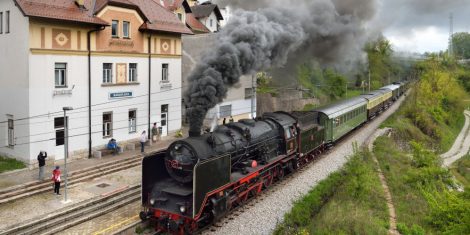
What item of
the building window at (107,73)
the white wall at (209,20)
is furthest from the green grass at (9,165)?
the white wall at (209,20)

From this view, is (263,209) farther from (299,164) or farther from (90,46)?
(90,46)

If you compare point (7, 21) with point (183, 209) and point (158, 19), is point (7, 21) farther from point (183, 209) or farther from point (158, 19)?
point (183, 209)

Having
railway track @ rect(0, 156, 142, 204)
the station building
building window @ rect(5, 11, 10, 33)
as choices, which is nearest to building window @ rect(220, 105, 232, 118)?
the station building

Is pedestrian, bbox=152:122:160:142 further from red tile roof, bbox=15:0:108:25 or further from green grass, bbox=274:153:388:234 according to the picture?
green grass, bbox=274:153:388:234

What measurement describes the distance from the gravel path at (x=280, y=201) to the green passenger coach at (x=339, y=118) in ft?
3.79

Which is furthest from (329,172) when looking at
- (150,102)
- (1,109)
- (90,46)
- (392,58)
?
(392,58)

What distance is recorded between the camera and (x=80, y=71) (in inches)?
742

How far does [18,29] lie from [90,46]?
3.09 m

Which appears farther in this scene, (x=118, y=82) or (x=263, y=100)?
(x=263, y=100)

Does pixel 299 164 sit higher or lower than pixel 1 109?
lower

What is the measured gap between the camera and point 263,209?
13.9 m

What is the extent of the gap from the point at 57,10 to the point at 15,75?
318 cm

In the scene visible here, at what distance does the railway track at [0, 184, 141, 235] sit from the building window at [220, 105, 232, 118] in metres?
13.6

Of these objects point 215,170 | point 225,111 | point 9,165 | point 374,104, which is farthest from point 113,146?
point 374,104
